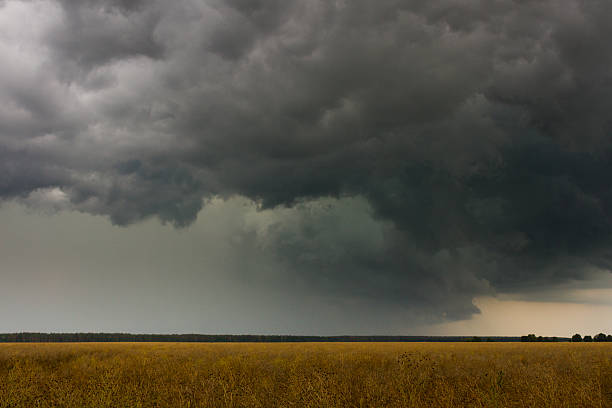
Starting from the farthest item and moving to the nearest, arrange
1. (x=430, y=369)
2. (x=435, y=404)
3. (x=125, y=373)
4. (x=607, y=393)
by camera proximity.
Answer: (x=125, y=373)
(x=430, y=369)
(x=607, y=393)
(x=435, y=404)

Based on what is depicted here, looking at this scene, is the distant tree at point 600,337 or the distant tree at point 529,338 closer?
the distant tree at point 600,337

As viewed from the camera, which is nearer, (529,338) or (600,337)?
(600,337)

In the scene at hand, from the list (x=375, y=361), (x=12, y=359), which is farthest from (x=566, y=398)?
(x=12, y=359)

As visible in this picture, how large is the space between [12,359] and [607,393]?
31.3 meters

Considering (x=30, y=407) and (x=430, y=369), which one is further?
(x=430, y=369)

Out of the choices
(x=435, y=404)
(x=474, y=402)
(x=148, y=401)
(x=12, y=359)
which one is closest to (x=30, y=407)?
(x=148, y=401)

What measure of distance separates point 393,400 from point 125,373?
13.0 meters

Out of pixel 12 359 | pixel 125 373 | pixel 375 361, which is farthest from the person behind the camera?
pixel 12 359

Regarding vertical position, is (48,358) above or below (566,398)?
below

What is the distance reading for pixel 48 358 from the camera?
28.8 meters

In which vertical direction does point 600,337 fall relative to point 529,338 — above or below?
above

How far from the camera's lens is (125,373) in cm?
1872

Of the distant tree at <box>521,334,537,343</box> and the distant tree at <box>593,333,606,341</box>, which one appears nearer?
the distant tree at <box>593,333,606,341</box>

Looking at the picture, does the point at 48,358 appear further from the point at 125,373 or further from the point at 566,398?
the point at 566,398
